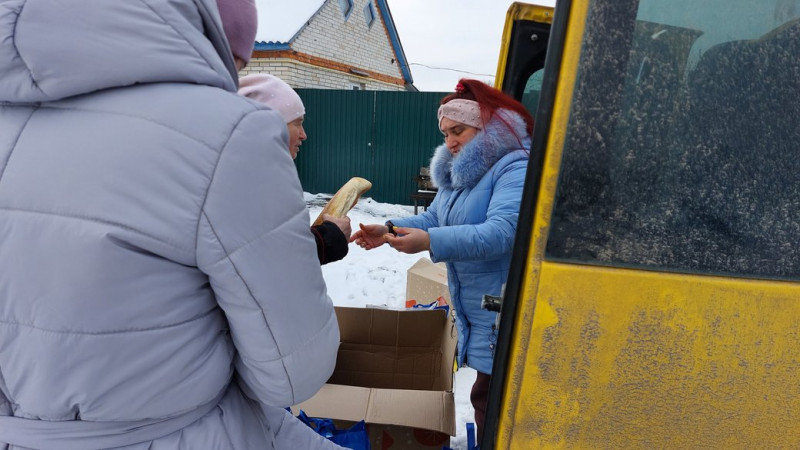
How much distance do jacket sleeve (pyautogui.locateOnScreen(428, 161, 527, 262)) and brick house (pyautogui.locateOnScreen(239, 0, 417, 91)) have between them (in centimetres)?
1070

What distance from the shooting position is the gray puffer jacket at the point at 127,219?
726 millimetres

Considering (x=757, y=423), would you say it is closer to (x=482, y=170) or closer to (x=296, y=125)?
(x=482, y=170)

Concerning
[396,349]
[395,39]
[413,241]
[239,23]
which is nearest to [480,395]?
[396,349]

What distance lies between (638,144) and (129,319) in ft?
3.21

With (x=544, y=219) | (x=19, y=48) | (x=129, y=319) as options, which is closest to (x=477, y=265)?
(x=544, y=219)

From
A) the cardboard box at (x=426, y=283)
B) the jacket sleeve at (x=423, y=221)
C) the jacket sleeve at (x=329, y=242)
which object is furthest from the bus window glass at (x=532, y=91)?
the jacket sleeve at (x=329, y=242)

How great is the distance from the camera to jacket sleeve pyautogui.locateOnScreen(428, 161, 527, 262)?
67.7 inches

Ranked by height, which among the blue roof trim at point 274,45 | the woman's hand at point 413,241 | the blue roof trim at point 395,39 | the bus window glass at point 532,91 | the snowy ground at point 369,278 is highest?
the blue roof trim at point 395,39

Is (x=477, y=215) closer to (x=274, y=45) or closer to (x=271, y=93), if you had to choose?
(x=271, y=93)

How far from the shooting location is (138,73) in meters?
0.74

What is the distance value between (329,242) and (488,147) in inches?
34.5

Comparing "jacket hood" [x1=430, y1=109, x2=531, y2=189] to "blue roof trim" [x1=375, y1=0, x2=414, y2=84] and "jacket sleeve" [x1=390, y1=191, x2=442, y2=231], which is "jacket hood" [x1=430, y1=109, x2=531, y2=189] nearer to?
"jacket sleeve" [x1=390, y1=191, x2=442, y2=231]

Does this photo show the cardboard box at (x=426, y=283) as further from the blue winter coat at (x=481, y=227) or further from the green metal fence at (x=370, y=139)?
the green metal fence at (x=370, y=139)

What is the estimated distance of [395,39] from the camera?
1752 cm
